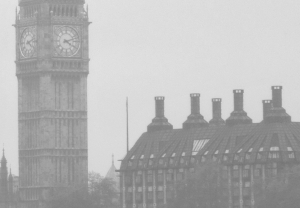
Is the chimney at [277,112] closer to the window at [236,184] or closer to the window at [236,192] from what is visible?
the window at [236,184]

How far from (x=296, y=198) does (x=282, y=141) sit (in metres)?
19.1

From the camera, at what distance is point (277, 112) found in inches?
7648

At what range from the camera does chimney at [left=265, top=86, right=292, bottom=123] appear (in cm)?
19375

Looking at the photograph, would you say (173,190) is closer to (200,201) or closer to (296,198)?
(200,201)

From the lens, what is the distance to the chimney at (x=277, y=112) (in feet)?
636

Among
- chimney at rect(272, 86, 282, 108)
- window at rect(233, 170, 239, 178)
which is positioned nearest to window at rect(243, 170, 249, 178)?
window at rect(233, 170, 239, 178)

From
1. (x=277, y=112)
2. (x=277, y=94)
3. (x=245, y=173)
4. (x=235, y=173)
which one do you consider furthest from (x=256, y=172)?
(x=277, y=94)

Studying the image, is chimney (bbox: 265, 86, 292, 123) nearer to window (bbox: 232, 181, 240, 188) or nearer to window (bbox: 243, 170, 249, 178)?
window (bbox: 243, 170, 249, 178)

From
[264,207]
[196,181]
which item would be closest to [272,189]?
[264,207]

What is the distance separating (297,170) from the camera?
7082 inches

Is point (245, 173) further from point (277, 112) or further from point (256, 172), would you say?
point (277, 112)

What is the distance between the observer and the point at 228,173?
192750 millimetres

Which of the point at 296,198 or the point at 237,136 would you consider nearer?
the point at 296,198

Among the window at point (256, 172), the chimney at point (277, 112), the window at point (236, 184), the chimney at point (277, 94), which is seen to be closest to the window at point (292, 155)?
the window at point (256, 172)
